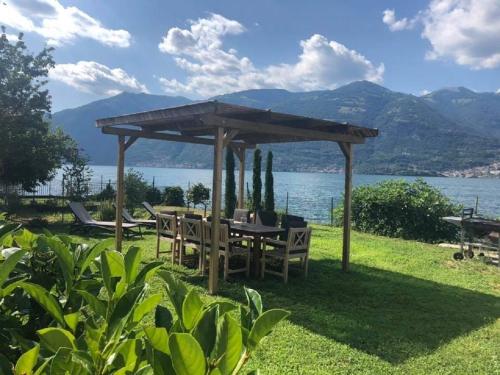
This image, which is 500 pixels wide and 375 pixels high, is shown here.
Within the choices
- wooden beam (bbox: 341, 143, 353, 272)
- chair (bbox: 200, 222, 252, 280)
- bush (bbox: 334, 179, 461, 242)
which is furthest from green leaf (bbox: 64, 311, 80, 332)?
bush (bbox: 334, 179, 461, 242)

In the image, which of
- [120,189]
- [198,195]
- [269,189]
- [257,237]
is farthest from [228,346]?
[198,195]

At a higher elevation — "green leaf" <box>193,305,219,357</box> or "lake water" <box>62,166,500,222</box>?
"green leaf" <box>193,305,219,357</box>

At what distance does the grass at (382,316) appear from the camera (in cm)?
388

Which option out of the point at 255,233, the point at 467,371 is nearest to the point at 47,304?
the point at 467,371

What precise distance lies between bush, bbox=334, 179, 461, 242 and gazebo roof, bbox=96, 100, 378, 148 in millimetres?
4879

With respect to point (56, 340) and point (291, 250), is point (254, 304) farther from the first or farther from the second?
point (291, 250)

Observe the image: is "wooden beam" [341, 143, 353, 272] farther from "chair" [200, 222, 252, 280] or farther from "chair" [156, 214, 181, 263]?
"chair" [156, 214, 181, 263]

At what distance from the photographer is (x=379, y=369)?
3723 mm

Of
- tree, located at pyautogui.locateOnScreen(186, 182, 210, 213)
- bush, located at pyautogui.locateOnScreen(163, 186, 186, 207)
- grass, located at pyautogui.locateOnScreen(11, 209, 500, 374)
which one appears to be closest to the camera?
grass, located at pyautogui.locateOnScreen(11, 209, 500, 374)

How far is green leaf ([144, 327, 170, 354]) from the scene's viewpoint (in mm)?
622

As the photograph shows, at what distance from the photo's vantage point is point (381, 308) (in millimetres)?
5504

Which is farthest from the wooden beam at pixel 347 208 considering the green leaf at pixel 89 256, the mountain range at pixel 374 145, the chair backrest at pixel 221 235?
the mountain range at pixel 374 145

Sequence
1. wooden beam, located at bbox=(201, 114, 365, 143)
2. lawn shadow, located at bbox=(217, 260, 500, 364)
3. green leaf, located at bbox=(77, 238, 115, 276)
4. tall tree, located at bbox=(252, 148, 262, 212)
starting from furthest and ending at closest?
tall tree, located at bbox=(252, 148, 262, 212), wooden beam, located at bbox=(201, 114, 365, 143), lawn shadow, located at bbox=(217, 260, 500, 364), green leaf, located at bbox=(77, 238, 115, 276)

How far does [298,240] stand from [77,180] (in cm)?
1156
